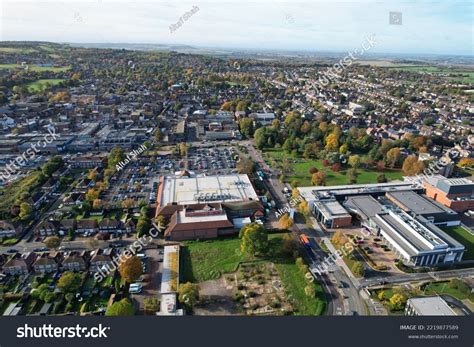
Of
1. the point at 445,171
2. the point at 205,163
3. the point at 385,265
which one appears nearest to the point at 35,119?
the point at 205,163

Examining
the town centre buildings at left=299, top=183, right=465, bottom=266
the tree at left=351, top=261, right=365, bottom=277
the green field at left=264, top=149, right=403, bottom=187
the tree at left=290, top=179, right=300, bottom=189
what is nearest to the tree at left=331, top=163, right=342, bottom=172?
the green field at left=264, top=149, right=403, bottom=187

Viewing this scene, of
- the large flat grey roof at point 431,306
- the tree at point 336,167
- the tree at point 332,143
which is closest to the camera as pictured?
the large flat grey roof at point 431,306

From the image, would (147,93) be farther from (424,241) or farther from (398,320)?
(398,320)

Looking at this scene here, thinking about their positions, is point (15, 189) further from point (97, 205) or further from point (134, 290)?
point (134, 290)

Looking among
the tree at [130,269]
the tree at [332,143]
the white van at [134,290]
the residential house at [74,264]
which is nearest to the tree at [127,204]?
the residential house at [74,264]

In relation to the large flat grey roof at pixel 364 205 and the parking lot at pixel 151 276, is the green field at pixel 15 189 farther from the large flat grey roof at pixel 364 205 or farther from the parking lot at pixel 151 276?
the large flat grey roof at pixel 364 205

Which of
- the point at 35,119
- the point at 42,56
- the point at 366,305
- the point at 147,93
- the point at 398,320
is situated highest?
the point at 42,56
